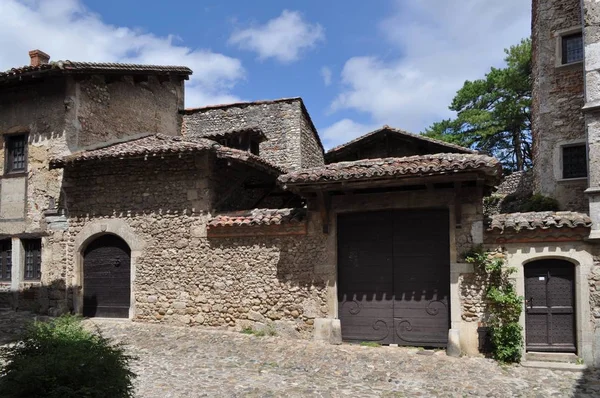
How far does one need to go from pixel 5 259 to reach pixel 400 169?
11032 mm

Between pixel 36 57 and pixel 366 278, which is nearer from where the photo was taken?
pixel 366 278

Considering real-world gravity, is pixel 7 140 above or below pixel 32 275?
above

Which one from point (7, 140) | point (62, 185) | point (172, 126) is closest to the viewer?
point (62, 185)

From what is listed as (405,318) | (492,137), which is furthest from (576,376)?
(492,137)

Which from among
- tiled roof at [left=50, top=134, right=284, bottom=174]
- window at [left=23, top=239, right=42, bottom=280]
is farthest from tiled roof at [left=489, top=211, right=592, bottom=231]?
window at [left=23, top=239, right=42, bottom=280]

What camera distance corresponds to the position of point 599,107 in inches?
359

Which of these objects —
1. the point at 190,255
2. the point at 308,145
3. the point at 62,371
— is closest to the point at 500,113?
the point at 308,145

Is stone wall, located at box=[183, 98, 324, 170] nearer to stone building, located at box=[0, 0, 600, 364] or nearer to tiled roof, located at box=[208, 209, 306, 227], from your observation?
stone building, located at box=[0, 0, 600, 364]

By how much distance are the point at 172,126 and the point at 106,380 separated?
42.0 feet

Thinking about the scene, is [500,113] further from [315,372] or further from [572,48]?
[315,372]

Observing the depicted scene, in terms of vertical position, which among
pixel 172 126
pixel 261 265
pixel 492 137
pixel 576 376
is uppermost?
pixel 492 137

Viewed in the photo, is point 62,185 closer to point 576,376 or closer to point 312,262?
point 312,262

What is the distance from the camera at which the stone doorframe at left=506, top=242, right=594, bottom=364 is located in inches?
317

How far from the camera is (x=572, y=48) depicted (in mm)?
12672
